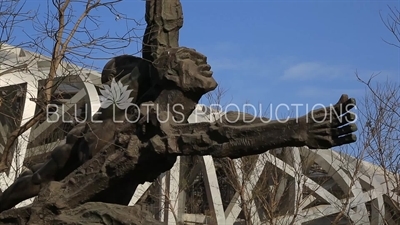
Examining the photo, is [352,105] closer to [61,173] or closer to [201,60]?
[201,60]

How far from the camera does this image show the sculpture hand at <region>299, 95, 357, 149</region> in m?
5.04

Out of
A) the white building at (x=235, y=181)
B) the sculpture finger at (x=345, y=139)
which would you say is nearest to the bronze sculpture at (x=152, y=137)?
the sculpture finger at (x=345, y=139)

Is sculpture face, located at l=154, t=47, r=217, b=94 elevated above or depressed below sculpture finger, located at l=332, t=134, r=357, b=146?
above

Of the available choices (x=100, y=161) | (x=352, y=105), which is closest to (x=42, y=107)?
(x=100, y=161)

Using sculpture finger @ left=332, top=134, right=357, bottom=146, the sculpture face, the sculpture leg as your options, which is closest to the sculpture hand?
sculpture finger @ left=332, top=134, right=357, bottom=146

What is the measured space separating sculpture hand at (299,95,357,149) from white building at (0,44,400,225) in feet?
34.9

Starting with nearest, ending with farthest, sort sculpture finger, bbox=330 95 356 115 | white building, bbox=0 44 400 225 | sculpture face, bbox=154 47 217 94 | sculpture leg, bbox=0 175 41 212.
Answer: sculpture finger, bbox=330 95 356 115 → sculpture face, bbox=154 47 217 94 → sculpture leg, bbox=0 175 41 212 → white building, bbox=0 44 400 225

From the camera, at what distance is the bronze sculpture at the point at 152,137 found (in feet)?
17.0

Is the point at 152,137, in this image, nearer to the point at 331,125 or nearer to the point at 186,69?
the point at 186,69

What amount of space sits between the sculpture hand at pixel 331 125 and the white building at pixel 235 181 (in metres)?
10.6

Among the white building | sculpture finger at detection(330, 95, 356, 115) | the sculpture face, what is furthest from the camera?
the white building

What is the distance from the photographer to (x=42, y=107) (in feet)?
23.9

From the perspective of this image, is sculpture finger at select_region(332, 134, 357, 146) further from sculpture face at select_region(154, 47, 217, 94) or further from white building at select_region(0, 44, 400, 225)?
white building at select_region(0, 44, 400, 225)

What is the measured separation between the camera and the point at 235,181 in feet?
59.5
